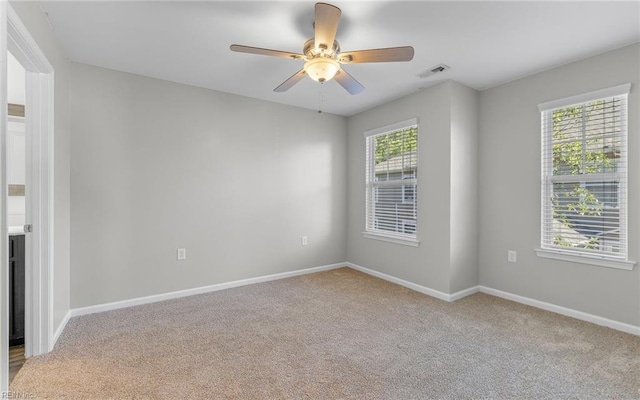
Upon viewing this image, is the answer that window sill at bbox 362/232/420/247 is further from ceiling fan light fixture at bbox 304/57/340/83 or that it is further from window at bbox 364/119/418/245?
ceiling fan light fixture at bbox 304/57/340/83

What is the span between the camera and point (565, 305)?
289 centimetres

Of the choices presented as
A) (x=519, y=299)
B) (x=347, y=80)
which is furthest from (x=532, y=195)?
(x=347, y=80)

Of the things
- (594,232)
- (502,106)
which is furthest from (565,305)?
(502,106)

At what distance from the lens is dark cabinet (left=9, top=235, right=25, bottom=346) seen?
223 cm

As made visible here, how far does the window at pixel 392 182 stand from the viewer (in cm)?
383

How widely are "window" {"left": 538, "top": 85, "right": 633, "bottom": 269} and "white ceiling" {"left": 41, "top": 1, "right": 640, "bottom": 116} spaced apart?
1.61ft

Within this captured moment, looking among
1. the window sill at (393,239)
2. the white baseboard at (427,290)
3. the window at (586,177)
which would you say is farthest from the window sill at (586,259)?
the window sill at (393,239)

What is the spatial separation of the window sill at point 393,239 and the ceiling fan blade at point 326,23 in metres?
2.56

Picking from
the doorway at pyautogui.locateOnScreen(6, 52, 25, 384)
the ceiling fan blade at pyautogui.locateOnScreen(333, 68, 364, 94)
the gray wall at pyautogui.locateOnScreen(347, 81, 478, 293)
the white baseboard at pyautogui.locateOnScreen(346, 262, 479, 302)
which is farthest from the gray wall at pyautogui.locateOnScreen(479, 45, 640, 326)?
the doorway at pyautogui.locateOnScreen(6, 52, 25, 384)

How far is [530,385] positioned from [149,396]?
2.29 m

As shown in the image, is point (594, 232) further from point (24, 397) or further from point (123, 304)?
point (123, 304)

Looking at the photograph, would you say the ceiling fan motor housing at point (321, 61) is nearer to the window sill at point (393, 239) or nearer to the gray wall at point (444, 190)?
the gray wall at point (444, 190)

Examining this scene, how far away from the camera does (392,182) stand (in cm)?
412

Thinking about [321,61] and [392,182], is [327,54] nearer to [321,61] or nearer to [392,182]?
[321,61]
